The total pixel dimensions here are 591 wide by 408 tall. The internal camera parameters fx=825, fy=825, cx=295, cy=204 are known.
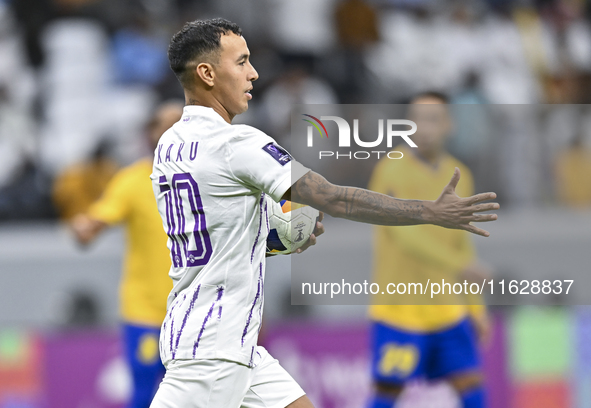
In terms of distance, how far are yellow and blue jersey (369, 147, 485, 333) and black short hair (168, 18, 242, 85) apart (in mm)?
2543

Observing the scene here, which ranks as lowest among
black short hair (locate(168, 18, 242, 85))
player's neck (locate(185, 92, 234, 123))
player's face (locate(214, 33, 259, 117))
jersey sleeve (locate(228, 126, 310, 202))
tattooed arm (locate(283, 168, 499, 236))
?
tattooed arm (locate(283, 168, 499, 236))

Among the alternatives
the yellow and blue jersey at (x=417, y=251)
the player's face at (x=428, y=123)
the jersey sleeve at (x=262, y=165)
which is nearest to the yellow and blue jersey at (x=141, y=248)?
the yellow and blue jersey at (x=417, y=251)

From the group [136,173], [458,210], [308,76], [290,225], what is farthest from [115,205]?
[308,76]

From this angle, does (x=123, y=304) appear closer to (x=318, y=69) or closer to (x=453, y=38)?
(x=318, y=69)

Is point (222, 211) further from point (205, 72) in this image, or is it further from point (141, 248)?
point (141, 248)

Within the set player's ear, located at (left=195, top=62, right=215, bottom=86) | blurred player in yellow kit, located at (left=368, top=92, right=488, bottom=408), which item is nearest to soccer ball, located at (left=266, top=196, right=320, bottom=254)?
player's ear, located at (left=195, top=62, right=215, bottom=86)

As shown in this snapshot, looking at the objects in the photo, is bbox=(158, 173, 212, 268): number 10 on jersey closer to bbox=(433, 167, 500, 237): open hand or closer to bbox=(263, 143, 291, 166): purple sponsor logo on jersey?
bbox=(263, 143, 291, 166): purple sponsor logo on jersey

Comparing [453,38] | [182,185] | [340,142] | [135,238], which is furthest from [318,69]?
[182,185]

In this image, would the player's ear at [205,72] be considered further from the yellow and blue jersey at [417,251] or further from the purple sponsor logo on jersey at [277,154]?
the yellow and blue jersey at [417,251]

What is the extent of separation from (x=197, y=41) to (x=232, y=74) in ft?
0.58

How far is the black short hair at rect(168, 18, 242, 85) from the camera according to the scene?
3.04m

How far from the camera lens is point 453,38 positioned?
11.0 metres

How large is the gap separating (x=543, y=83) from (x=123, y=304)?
720 centimetres

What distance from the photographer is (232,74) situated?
3059 mm
